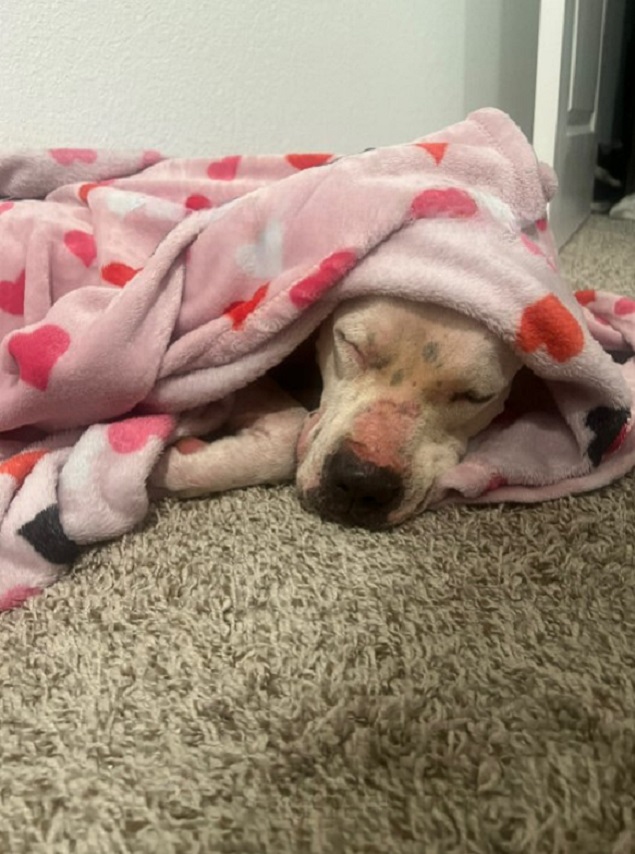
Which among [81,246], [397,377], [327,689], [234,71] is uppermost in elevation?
[234,71]

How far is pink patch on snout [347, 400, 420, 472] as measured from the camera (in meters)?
0.84

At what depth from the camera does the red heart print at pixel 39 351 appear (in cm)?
84

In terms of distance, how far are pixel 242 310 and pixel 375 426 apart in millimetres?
199

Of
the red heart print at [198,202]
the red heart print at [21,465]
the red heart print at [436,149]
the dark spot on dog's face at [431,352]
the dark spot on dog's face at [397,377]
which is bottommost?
the red heart print at [21,465]

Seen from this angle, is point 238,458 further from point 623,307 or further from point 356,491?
A: point 623,307

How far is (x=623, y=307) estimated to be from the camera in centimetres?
121

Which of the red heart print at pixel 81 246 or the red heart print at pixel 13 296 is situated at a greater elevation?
the red heart print at pixel 81 246

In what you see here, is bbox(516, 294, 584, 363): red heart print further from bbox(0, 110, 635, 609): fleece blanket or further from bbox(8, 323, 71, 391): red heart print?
bbox(8, 323, 71, 391): red heart print

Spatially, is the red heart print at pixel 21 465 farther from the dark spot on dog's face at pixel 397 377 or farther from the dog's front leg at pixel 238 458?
the dark spot on dog's face at pixel 397 377

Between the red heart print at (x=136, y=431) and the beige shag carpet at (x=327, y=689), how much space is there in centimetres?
8

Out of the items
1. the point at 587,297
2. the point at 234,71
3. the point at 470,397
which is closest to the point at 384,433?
the point at 470,397

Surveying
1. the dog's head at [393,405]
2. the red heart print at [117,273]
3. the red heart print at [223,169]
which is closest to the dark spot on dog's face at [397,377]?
the dog's head at [393,405]

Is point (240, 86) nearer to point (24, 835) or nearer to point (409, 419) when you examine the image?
point (409, 419)

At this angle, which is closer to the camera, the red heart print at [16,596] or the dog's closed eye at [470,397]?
the red heart print at [16,596]
